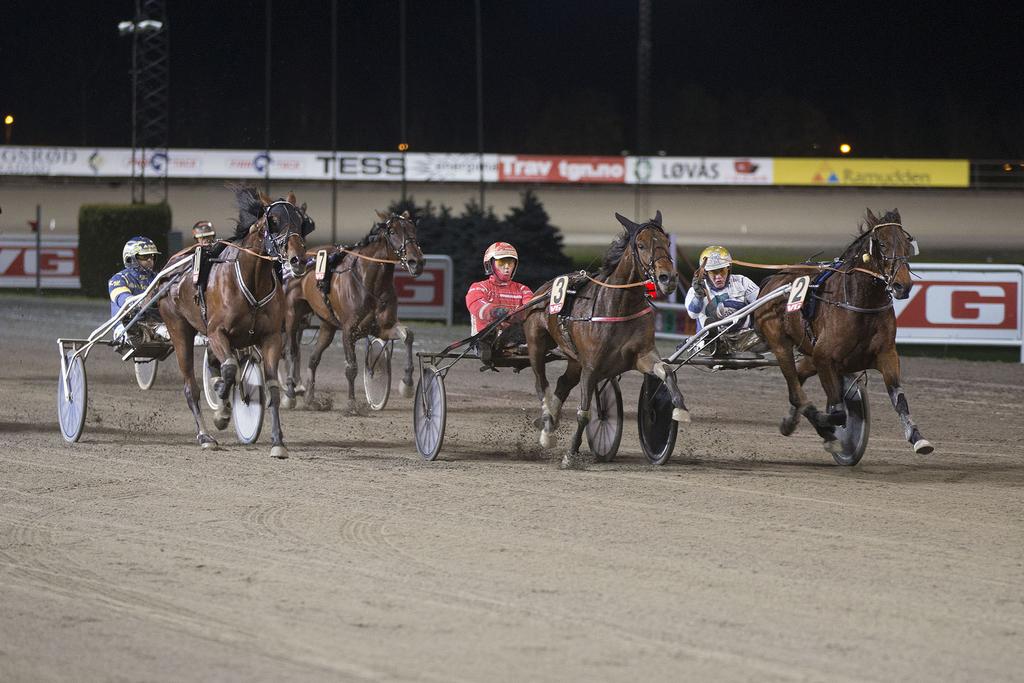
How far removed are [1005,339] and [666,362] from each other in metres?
8.75

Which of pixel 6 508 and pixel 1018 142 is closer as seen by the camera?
pixel 6 508

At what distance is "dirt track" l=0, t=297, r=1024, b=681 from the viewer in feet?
14.3

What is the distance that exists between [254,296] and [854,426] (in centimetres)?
391

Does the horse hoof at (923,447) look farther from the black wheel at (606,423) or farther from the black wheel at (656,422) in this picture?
the black wheel at (606,423)

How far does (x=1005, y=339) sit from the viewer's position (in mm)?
15820

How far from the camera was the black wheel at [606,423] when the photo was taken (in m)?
8.55

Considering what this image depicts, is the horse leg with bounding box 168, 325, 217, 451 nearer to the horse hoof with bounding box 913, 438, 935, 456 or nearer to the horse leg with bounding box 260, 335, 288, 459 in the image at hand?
the horse leg with bounding box 260, 335, 288, 459

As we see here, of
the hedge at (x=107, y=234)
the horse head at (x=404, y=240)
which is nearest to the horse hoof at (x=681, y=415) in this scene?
the horse head at (x=404, y=240)

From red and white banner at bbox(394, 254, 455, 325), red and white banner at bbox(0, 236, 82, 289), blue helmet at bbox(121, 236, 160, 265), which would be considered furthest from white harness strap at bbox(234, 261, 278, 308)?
red and white banner at bbox(0, 236, 82, 289)

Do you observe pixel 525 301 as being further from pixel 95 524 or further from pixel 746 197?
pixel 746 197

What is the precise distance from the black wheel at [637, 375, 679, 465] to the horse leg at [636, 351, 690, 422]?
254 mm

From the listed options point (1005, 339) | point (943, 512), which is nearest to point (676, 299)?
point (1005, 339)

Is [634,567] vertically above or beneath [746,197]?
beneath

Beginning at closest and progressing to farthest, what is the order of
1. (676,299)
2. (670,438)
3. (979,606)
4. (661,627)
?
(661,627) < (979,606) < (670,438) < (676,299)
